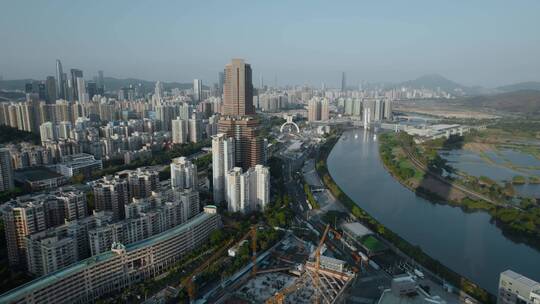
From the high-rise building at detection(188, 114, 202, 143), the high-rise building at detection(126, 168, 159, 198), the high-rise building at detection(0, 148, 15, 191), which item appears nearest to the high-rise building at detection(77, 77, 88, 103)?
the high-rise building at detection(188, 114, 202, 143)

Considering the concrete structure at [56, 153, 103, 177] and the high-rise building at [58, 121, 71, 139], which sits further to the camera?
the high-rise building at [58, 121, 71, 139]

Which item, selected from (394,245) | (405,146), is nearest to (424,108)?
(405,146)

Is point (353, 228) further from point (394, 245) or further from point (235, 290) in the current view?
point (235, 290)

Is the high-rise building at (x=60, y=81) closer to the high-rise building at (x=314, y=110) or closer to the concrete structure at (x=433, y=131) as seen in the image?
the high-rise building at (x=314, y=110)

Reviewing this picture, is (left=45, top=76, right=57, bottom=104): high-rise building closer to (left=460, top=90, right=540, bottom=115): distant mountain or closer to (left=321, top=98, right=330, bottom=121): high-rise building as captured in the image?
(left=321, top=98, right=330, bottom=121): high-rise building

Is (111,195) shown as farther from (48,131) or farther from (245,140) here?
(48,131)

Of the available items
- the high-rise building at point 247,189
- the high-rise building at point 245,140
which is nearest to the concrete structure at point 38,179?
the high-rise building at point 245,140

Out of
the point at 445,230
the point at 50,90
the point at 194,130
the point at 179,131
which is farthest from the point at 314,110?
the point at 445,230
